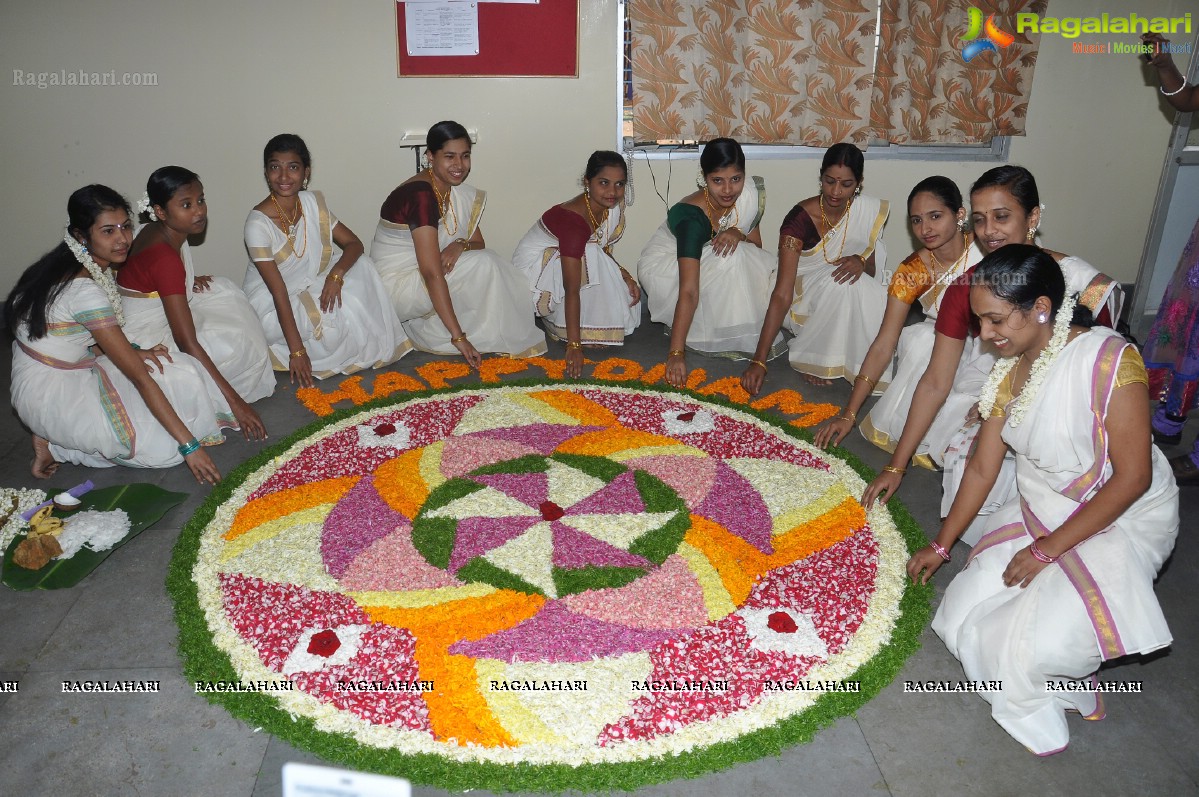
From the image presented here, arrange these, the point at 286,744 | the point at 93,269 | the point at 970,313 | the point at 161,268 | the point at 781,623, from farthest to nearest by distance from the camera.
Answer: the point at 161,268 < the point at 93,269 < the point at 970,313 < the point at 781,623 < the point at 286,744

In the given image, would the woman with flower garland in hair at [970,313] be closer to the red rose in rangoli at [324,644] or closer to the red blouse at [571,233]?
the red rose in rangoli at [324,644]

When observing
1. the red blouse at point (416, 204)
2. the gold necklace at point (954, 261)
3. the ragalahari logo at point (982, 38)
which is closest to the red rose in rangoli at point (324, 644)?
the red blouse at point (416, 204)

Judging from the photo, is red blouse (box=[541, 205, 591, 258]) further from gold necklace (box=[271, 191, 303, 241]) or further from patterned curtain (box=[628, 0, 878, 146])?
gold necklace (box=[271, 191, 303, 241])

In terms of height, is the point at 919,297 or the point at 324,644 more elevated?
the point at 919,297

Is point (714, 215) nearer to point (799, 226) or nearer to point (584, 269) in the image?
point (799, 226)

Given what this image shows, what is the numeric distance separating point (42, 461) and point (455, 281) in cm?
244

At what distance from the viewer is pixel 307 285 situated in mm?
5266

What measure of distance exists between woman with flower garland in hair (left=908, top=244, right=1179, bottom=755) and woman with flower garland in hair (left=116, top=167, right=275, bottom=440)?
3.40m

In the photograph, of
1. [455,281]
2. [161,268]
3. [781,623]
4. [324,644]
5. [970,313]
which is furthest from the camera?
[455,281]

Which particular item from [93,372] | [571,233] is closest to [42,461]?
[93,372]

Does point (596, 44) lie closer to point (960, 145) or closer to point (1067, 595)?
point (960, 145)

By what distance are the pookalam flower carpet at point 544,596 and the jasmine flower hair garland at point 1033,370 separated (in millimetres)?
810

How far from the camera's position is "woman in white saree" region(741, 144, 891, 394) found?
4871mm

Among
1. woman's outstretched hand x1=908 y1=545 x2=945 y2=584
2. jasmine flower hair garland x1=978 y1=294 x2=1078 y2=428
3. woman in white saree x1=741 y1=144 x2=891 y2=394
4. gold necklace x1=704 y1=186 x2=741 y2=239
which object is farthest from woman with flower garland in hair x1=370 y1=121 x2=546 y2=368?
jasmine flower hair garland x1=978 y1=294 x2=1078 y2=428
